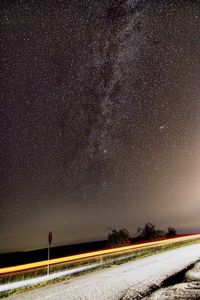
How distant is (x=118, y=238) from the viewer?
38844 millimetres

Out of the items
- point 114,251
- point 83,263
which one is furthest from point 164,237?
point 83,263

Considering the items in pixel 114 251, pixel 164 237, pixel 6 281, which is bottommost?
pixel 6 281

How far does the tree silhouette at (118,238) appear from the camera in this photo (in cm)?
3861

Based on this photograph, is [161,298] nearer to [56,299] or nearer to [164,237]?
[56,299]

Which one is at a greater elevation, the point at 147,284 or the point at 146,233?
the point at 146,233

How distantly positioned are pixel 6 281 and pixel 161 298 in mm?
6761

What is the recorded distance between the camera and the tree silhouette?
3861 centimetres

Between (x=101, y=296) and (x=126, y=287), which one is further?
(x=126, y=287)

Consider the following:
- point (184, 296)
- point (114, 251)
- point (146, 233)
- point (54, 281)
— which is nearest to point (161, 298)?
point (184, 296)

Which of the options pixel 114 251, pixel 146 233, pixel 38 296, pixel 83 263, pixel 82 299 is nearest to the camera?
pixel 82 299

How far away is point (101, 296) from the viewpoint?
8.46m

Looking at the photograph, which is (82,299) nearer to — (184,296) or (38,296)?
(38,296)

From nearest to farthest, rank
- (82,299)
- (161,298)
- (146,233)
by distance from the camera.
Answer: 1. (161,298)
2. (82,299)
3. (146,233)

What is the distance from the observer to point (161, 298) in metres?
7.27
